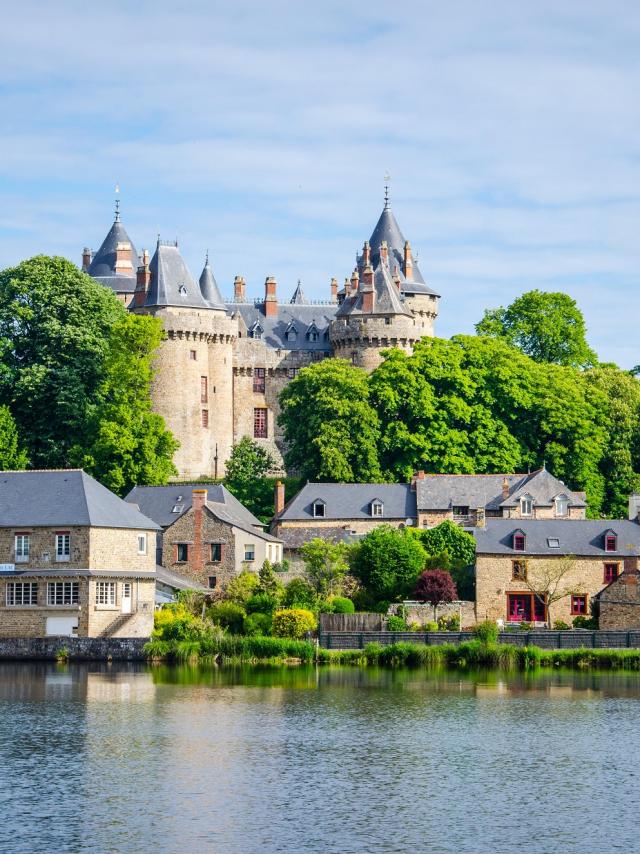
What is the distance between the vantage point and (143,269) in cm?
9188

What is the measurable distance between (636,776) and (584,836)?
18.0ft

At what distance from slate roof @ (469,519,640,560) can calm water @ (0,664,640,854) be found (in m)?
12.7

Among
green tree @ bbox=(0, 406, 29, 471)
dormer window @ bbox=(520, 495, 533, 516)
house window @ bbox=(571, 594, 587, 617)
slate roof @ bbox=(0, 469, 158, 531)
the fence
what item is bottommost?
the fence

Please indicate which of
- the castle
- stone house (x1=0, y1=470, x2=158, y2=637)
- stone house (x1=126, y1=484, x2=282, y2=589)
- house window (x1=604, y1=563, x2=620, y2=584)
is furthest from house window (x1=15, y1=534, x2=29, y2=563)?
the castle

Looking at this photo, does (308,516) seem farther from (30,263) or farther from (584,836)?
(584,836)

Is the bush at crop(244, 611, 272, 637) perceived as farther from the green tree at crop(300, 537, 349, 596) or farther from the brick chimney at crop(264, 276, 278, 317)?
the brick chimney at crop(264, 276, 278, 317)

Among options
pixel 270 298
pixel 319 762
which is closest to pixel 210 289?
pixel 270 298

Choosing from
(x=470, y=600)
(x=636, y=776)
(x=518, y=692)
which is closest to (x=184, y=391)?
(x=470, y=600)

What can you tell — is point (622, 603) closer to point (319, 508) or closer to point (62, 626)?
point (319, 508)

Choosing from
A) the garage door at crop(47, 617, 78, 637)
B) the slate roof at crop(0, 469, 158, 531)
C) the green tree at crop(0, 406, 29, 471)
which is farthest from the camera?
the green tree at crop(0, 406, 29, 471)

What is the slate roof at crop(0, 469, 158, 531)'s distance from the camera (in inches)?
2247

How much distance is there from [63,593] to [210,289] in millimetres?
41840

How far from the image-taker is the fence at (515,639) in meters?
54.2

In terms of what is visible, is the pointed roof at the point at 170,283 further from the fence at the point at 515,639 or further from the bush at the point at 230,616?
the fence at the point at 515,639
